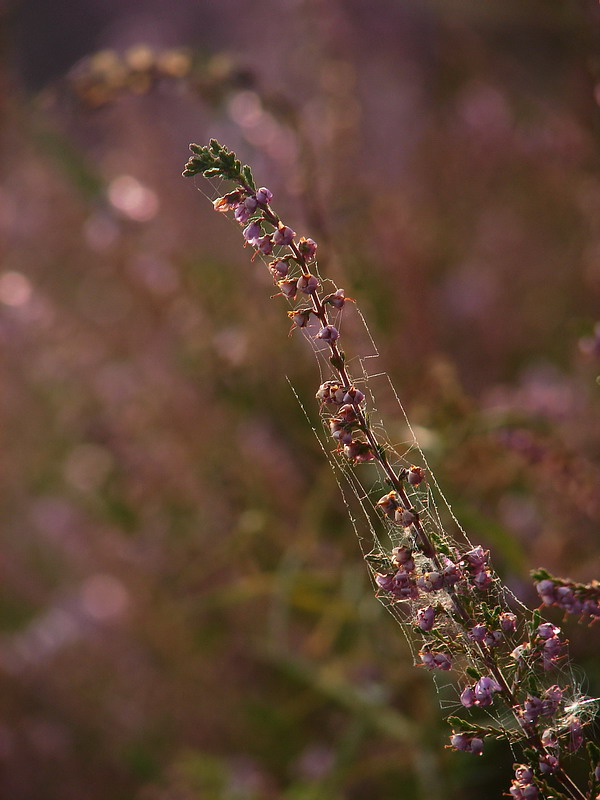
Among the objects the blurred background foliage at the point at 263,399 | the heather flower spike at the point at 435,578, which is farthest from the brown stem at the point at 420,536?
the blurred background foliage at the point at 263,399

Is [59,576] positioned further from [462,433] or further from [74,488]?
[462,433]

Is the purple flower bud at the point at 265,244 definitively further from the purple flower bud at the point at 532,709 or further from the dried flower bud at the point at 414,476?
the purple flower bud at the point at 532,709

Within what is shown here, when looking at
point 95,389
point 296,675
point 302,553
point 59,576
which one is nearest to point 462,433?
point 302,553

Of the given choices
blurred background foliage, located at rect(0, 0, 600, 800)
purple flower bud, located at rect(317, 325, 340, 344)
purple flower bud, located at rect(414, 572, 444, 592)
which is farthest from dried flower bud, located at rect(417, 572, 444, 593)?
blurred background foliage, located at rect(0, 0, 600, 800)

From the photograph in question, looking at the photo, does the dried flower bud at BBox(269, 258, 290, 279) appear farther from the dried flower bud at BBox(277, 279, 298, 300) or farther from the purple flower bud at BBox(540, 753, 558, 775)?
the purple flower bud at BBox(540, 753, 558, 775)

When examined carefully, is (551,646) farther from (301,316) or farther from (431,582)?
(301,316)

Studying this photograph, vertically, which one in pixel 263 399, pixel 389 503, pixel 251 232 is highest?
pixel 263 399

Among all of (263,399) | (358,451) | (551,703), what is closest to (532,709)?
(551,703)
